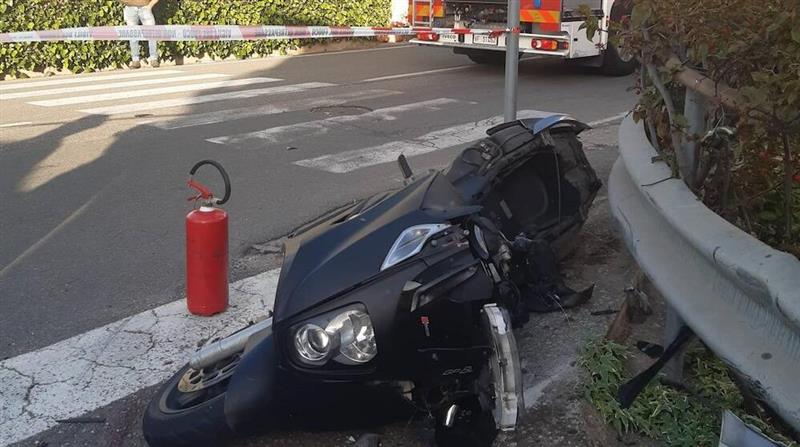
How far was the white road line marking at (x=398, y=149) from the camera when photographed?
753 cm

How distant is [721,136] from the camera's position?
2.48 meters

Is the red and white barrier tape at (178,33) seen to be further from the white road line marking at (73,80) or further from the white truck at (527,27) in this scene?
the white road line marking at (73,80)

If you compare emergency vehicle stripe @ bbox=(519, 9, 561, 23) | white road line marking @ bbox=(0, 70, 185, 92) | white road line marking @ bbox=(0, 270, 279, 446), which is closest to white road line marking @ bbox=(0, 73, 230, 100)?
white road line marking @ bbox=(0, 70, 185, 92)

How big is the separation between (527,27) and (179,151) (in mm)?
6502

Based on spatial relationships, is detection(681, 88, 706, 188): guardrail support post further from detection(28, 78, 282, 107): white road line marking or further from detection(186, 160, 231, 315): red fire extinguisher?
detection(28, 78, 282, 107): white road line marking

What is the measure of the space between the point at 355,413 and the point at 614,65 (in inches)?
448

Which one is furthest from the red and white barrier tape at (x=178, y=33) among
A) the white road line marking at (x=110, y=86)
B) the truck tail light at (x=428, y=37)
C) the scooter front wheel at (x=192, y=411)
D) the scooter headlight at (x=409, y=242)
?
the scooter headlight at (x=409, y=242)

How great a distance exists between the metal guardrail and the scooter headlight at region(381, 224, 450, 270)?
686mm

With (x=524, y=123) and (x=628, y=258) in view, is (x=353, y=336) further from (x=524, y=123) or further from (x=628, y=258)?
(x=628, y=258)

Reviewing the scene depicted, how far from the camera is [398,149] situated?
26.9 ft

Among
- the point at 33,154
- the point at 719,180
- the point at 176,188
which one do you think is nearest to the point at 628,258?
the point at 719,180

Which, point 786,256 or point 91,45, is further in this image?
point 91,45

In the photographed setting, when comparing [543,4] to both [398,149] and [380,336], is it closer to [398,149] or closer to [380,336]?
[398,149]

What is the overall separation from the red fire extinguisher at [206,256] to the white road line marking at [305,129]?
13.4 feet
